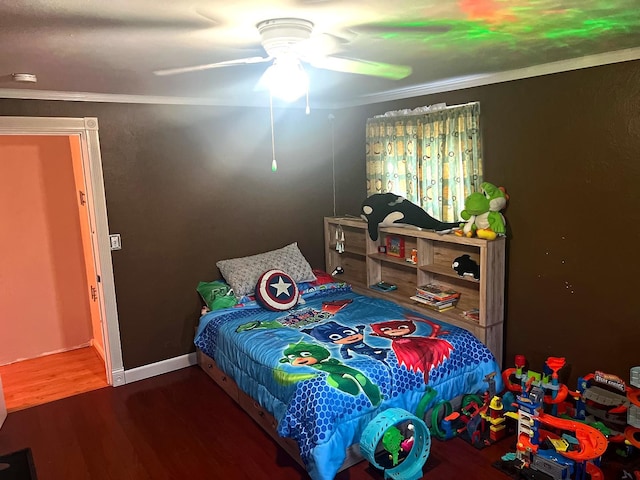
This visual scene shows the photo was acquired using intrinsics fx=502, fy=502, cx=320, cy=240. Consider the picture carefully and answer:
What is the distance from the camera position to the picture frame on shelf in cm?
418

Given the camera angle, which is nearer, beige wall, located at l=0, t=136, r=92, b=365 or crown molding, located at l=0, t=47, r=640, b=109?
crown molding, located at l=0, t=47, r=640, b=109

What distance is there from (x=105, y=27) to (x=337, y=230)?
3.10m

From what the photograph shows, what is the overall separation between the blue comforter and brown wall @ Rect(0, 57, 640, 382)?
19.8 inches

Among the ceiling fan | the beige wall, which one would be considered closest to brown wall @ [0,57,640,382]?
the ceiling fan

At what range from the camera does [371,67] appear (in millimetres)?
2904

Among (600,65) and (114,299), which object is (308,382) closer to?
(114,299)

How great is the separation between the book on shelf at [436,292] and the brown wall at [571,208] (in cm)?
42

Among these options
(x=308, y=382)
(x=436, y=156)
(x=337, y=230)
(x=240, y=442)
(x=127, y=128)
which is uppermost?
(x=127, y=128)

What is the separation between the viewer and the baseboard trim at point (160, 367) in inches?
160

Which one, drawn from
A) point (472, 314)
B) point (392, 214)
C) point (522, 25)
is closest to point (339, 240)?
point (392, 214)

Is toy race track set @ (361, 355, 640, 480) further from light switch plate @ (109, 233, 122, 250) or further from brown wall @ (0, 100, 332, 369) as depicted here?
light switch plate @ (109, 233, 122, 250)

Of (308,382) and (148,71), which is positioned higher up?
(148,71)

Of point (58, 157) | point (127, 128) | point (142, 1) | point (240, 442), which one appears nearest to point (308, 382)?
point (240, 442)

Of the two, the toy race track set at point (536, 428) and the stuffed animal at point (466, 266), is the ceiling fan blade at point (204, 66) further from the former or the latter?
the stuffed animal at point (466, 266)
